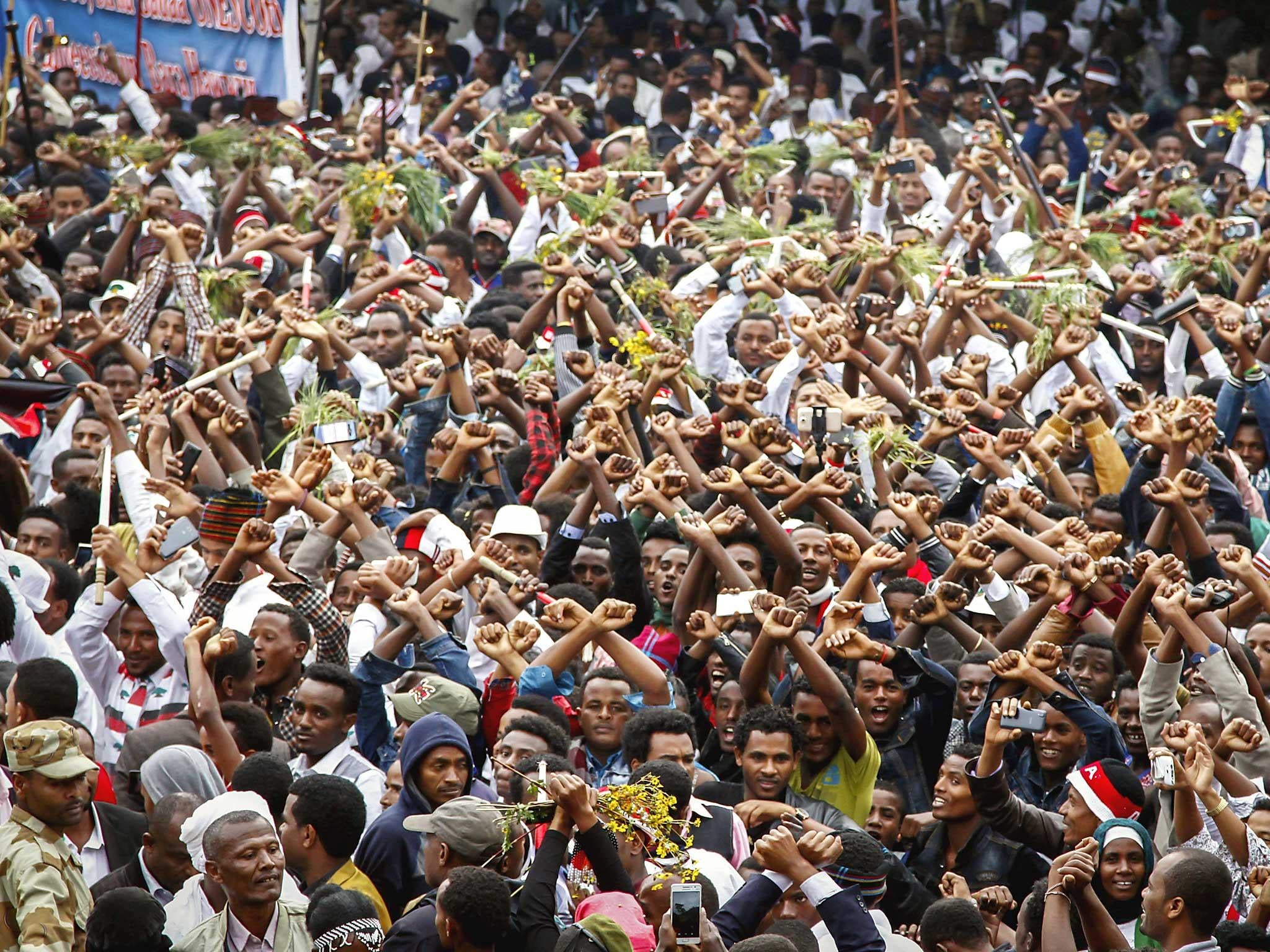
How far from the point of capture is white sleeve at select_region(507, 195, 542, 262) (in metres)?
13.5

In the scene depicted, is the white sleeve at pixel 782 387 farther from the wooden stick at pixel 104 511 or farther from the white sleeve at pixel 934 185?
the white sleeve at pixel 934 185

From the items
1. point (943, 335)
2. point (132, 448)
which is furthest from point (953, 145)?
point (132, 448)

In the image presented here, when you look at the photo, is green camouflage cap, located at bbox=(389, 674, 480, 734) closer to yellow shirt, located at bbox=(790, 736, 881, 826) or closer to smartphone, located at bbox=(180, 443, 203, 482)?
yellow shirt, located at bbox=(790, 736, 881, 826)

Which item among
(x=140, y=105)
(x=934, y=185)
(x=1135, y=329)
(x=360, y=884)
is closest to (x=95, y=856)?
(x=360, y=884)

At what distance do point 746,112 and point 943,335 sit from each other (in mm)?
6677

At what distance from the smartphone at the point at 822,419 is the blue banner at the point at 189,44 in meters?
8.65

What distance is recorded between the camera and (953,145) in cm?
1692

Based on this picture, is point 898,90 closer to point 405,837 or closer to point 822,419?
point 822,419

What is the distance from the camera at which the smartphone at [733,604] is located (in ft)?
24.3

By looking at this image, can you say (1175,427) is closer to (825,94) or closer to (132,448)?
(132,448)

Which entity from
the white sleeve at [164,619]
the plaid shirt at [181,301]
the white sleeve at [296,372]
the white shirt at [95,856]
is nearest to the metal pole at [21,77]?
the plaid shirt at [181,301]

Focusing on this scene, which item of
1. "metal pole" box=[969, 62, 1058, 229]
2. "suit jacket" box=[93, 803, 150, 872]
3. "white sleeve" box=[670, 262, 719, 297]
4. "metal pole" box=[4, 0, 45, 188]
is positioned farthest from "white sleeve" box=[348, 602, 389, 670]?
"metal pole" box=[969, 62, 1058, 229]

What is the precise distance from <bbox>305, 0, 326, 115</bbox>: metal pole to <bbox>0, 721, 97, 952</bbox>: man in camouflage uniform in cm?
1217

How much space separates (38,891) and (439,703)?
2151 mm
